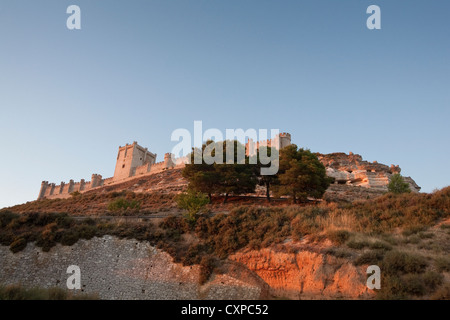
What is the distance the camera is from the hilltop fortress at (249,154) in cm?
4866

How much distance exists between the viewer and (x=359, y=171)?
50250mm

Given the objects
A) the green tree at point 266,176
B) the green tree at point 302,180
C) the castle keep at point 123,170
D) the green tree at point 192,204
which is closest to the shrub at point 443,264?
the green tree at point 192,204

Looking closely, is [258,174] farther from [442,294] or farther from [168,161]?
[168,161]

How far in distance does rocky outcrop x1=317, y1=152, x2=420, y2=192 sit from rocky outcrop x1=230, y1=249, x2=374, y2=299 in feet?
114

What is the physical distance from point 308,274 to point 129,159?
219 ft

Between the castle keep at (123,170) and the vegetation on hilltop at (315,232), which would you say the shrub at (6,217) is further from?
the castle keep at (123,170)

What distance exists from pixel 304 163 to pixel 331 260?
16005 millimetres

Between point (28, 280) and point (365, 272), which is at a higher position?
point (365, 272)

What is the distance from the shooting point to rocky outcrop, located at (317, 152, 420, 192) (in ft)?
153

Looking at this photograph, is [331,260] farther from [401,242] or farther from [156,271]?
[156,271]

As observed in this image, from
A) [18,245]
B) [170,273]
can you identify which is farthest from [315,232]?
[18,245]

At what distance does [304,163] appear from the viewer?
27.4m
